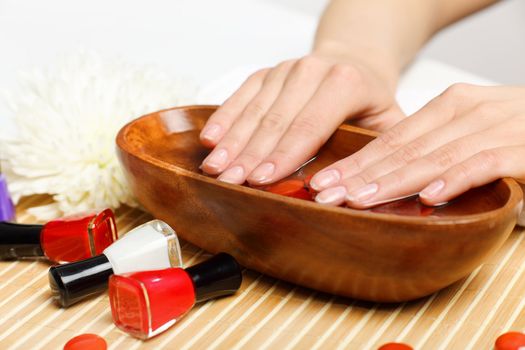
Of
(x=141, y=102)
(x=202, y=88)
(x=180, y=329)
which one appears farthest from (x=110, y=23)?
(x=180, y=329)

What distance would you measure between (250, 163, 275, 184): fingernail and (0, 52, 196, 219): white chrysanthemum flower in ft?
0.63

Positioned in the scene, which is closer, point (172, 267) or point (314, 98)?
point (172, 267)

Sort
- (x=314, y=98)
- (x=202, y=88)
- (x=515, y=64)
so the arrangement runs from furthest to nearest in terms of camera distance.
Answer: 1. (x=515, y=64)
2. (x=202, y=88)
3. (x=314, y=98)

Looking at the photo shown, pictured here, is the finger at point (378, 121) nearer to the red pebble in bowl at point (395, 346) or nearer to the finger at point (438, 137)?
the finger at point (438, 137)

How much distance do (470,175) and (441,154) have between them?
0.05 meters

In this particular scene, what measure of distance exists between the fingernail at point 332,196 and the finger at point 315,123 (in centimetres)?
11

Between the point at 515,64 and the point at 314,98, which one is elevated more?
the point at 314,98

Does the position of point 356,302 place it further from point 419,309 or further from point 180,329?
point 180,329

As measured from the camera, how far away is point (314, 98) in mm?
912

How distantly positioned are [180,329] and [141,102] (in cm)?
39

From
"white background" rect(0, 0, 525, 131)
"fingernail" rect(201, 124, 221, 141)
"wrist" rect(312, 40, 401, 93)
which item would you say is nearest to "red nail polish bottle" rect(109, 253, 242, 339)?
"fingernail" rect(201, 124, 221, 141)

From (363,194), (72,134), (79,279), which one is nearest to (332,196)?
(363,194)

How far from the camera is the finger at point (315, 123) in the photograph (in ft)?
2.72

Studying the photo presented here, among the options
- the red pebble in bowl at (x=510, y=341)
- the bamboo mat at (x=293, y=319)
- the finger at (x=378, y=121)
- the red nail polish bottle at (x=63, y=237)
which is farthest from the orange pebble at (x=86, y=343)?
the finger at (x=378, y=121)
